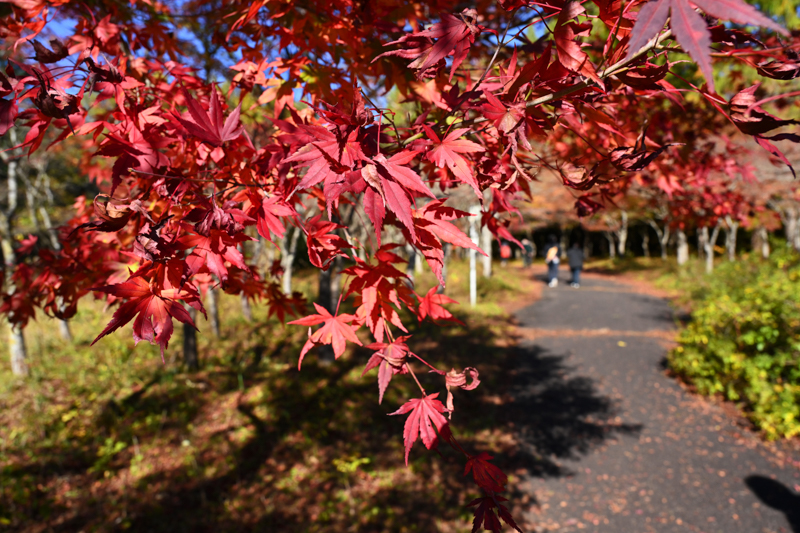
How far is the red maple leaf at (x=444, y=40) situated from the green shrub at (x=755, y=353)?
5768 millimetres

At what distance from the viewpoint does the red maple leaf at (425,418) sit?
4.15ft

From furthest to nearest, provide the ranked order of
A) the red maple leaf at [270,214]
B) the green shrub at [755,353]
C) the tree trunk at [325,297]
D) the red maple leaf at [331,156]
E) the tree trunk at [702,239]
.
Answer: the tree trunk at [702,239] < the tree trunk at [325,297] < the green shrub at [755,353] < the red maple leaf at [270,214] < the red maple leaf at [331,156]

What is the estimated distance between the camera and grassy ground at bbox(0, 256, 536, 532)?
3.94m

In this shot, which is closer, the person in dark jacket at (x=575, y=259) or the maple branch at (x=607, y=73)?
the maple branch at (x=607, y=73)

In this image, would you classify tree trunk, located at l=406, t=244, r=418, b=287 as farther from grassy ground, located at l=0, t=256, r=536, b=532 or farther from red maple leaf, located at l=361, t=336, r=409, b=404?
grassy ground, located at l=0, t=256, r=536, b=532

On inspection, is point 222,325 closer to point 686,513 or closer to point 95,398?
point 95,398

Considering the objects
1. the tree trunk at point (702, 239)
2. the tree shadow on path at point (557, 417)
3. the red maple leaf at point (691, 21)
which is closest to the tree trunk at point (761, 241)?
the tree trunk at point (702, 239)

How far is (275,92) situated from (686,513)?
511cm

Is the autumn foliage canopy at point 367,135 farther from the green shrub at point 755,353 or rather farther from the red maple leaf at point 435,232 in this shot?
the green shrub at point 755,353

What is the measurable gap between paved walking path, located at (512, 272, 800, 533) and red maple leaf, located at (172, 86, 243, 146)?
435cm

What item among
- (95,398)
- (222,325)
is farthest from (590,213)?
(222,325)

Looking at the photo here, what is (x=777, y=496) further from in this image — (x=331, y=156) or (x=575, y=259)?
(x=575, y=259)

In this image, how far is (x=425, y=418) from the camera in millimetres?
1313

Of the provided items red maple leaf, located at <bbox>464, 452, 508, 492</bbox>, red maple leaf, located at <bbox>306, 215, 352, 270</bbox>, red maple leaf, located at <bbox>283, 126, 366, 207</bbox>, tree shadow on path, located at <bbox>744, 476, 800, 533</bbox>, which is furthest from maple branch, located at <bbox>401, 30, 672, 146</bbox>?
tree shadow on path, located at <bbox>744, 476, 800, 533</bbox>
